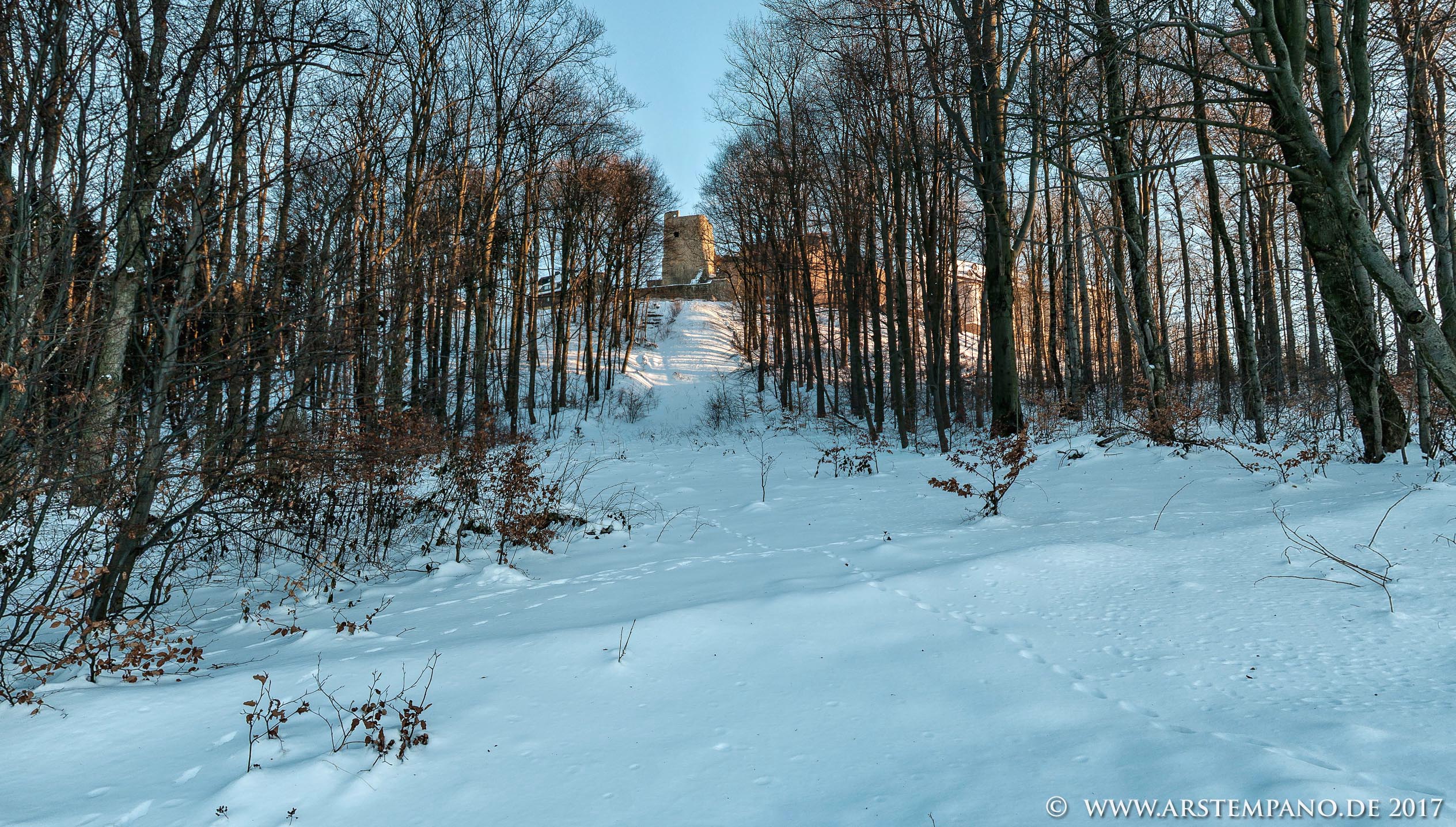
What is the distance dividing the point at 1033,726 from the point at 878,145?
42.7ft

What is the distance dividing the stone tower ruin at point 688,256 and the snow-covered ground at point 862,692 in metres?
A: 41.2

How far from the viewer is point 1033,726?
7.86 feet

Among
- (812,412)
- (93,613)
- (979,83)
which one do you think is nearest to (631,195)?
(812,412)

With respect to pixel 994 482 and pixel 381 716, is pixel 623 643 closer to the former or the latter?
pixel 381 716

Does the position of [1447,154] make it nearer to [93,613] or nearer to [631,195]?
[93,613]

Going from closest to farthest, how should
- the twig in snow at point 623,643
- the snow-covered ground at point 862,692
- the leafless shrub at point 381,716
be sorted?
1. the snow-covered ground at point 862,692
2. the leafless shrub at point 381,716
3. the twig in snow at point 623,643

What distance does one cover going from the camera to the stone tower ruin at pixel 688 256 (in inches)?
1768

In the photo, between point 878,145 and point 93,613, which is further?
point 878,145

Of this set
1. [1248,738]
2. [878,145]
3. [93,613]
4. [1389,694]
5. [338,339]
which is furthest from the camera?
[878,145]

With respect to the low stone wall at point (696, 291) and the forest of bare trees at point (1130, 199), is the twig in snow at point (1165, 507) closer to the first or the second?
the forest of bare trees at point (1130, 199)

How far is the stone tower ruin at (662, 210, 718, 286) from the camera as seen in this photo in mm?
44906

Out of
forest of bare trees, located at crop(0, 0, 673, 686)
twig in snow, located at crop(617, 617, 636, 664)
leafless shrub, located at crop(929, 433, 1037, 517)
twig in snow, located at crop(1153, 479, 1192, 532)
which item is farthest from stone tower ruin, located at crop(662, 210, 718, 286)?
twig in snow, located at crop(617, 617, 636, 664)

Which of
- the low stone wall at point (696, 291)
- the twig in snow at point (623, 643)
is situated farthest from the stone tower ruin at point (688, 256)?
the twig in snow at point (623, 643)

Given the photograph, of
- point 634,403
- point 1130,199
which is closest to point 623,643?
point 1130,199
